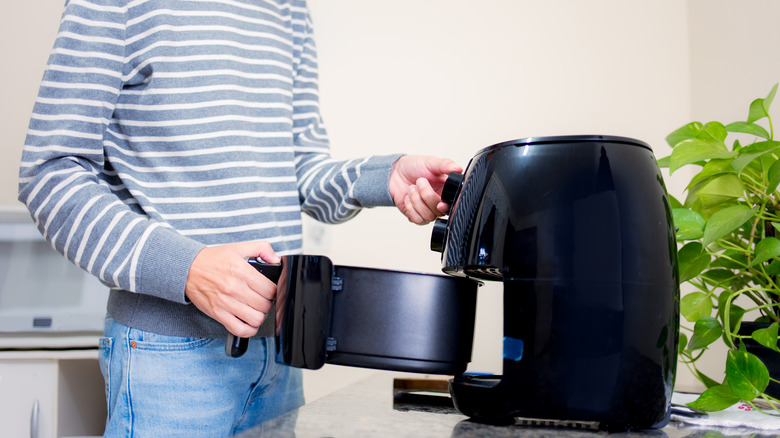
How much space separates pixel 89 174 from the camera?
0.62 m

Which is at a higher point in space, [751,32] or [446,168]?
[751,32]

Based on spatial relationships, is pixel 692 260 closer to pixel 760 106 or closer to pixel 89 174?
pixel 760 106

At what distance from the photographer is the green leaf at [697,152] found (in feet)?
1.91

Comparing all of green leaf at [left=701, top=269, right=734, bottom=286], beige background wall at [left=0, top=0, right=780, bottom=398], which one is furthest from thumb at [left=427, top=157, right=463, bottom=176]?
beige background wall at [left=0, top=0, right=780, bottom=398]

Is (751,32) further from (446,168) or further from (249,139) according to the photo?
(249,139)

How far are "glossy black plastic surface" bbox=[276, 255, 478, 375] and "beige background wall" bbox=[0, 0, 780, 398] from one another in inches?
45.1

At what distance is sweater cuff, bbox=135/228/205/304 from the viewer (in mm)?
540

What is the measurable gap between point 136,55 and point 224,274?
0.32 meters

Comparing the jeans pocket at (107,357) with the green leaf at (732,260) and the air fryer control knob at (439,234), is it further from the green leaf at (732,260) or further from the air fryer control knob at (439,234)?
the green leaf at (732,260)

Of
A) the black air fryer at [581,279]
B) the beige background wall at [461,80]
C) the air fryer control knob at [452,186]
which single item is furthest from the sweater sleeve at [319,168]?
the beige background wall at [461,80]

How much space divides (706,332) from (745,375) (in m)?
0.09

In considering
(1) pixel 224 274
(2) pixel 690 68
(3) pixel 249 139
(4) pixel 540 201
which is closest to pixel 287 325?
(1) pixel 224 274

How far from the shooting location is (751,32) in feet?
3.97

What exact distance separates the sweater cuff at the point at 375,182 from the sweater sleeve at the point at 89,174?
0.25 metres
